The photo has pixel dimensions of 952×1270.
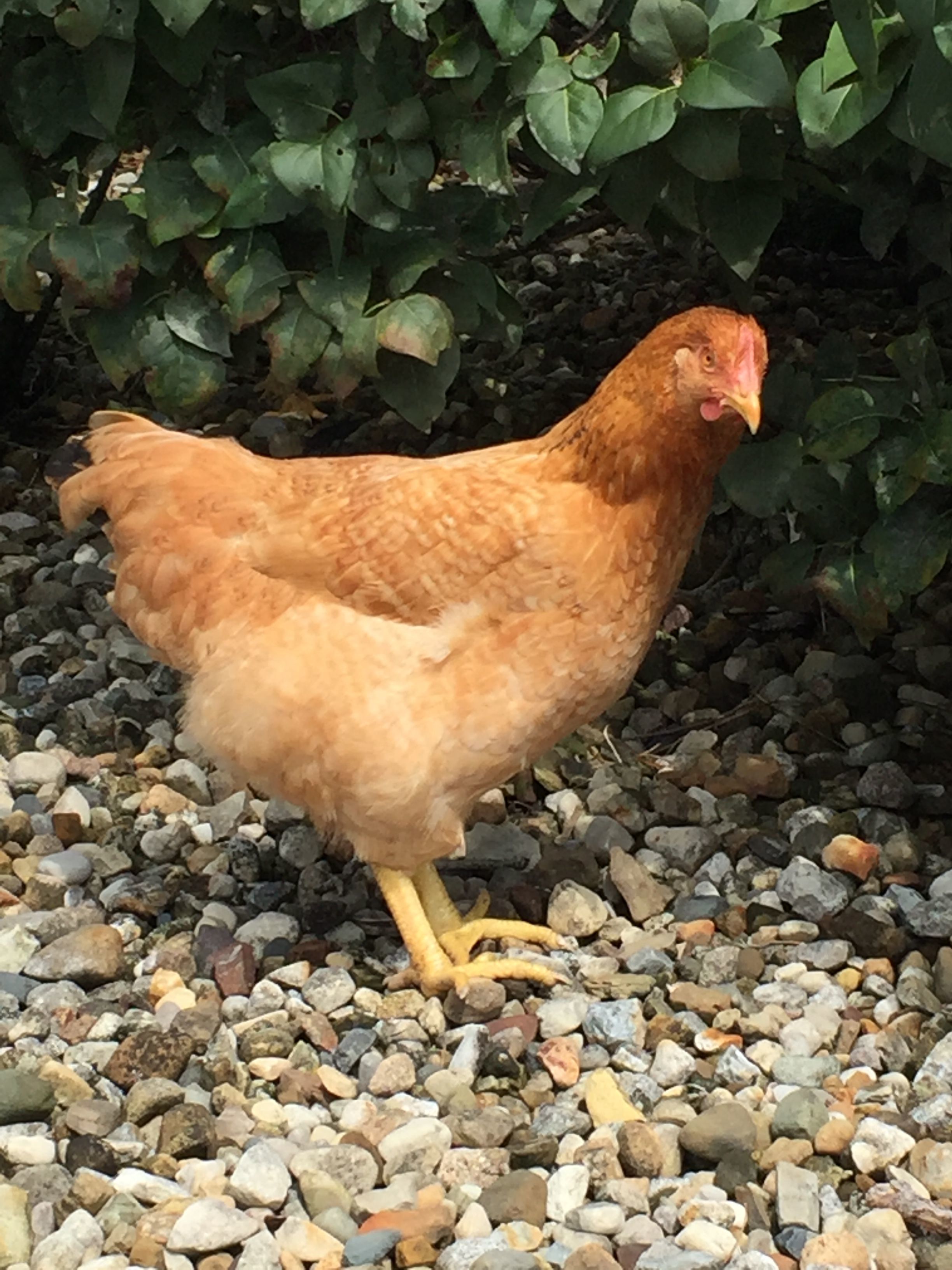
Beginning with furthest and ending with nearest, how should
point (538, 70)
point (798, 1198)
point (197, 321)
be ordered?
point (197, 321)
point (538, 70)
point (798, 1198)

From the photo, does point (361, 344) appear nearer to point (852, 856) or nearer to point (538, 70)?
point (538, 70)

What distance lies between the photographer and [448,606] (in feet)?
8.96

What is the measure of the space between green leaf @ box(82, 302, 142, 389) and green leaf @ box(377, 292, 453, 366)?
25.9 inches

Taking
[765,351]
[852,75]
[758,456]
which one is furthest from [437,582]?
[852,75]

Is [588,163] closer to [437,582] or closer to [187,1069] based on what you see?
[437,582]

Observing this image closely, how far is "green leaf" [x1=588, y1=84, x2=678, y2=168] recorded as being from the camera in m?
2.68

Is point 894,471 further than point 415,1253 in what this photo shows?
Yes

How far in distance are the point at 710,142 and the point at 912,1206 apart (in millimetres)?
1920

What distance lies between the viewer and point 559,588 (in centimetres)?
268

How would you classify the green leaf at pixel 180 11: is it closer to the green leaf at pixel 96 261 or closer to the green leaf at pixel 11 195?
the green leaf at pixel 96 261

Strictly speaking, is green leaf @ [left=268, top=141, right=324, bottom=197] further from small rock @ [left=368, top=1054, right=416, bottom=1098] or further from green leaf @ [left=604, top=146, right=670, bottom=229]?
small rock @ [left=368, top=1054, right=416, bottom=1098]

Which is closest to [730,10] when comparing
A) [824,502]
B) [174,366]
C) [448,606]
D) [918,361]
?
[918,361]

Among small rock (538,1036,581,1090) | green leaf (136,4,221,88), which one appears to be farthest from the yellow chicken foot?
green leaf (136,4,221,88)

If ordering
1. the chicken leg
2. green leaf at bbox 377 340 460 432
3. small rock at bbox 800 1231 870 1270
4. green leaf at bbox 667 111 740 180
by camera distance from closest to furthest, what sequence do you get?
1. small rock at bbox 800 1231 870 1270
2. green leaf at bbox 667 111 740 180
3. the chicken leg
4. green leaf at bbox 377 340 460 432
